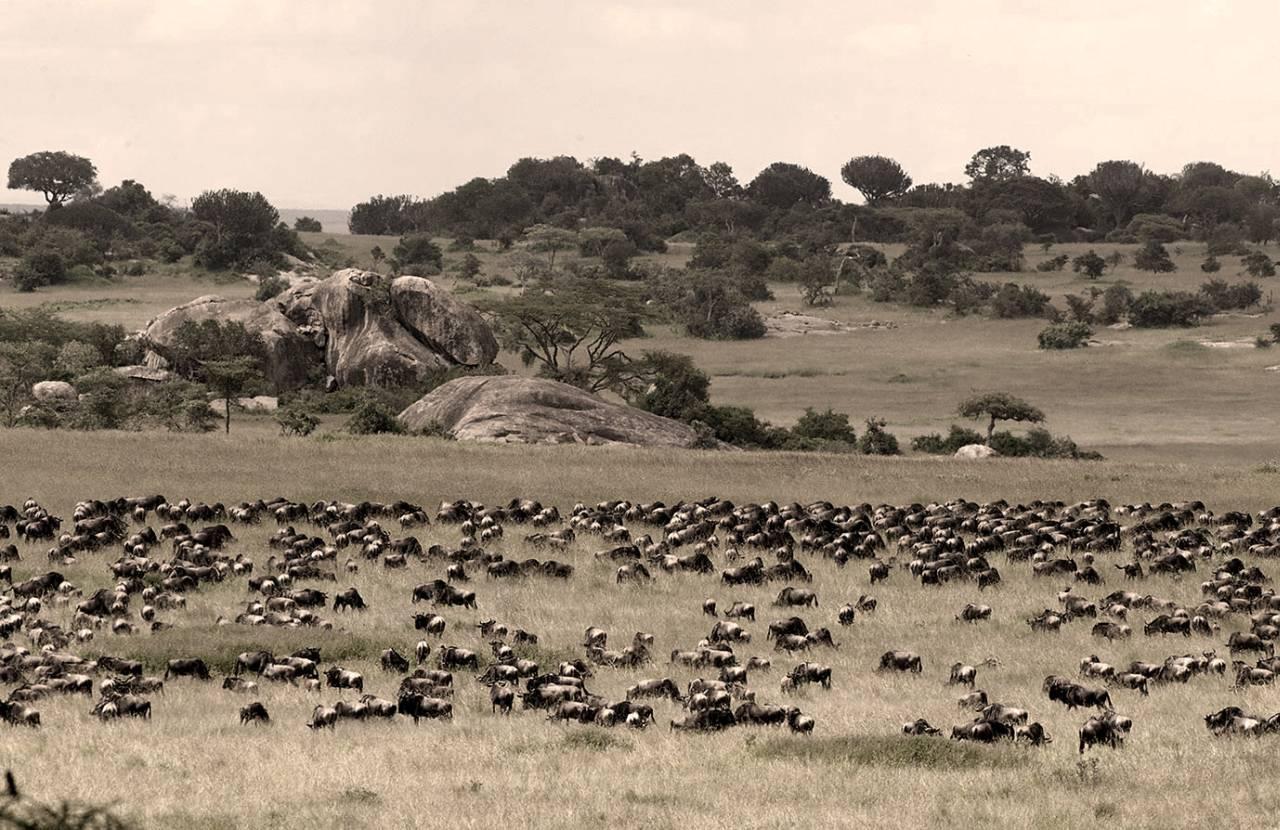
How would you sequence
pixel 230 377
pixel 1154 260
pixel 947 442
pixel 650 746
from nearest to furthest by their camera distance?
pixel 650 746
pixel 947 442
pixel 230 377
pixel 1154 260

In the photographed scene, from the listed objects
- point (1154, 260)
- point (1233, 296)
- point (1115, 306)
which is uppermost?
point (1154, 260)

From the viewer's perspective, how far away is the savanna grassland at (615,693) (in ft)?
53.3

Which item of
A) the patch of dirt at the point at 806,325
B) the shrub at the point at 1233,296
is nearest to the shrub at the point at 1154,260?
the shrub at the point at 1233,296

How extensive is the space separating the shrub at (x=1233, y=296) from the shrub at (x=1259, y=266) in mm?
14135

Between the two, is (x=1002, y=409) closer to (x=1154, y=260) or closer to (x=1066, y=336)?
(x=1066, y=336)

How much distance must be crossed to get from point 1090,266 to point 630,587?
110 m

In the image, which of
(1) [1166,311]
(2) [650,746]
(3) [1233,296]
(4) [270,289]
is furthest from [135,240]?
(2) [650,746]

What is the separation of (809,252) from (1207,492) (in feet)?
343

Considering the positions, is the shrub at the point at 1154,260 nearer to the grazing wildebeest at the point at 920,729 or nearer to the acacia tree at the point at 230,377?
the acacia tree at the point at 230,377

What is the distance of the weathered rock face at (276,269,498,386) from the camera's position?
76500mm

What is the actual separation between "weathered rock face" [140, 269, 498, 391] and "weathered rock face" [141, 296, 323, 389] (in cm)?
5

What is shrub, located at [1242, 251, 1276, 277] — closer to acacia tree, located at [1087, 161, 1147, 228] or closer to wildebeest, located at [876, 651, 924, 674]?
acacia tree, located at [1087, 161, 1147, 228]

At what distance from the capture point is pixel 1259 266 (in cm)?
12838

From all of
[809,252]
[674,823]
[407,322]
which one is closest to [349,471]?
[674,823]
